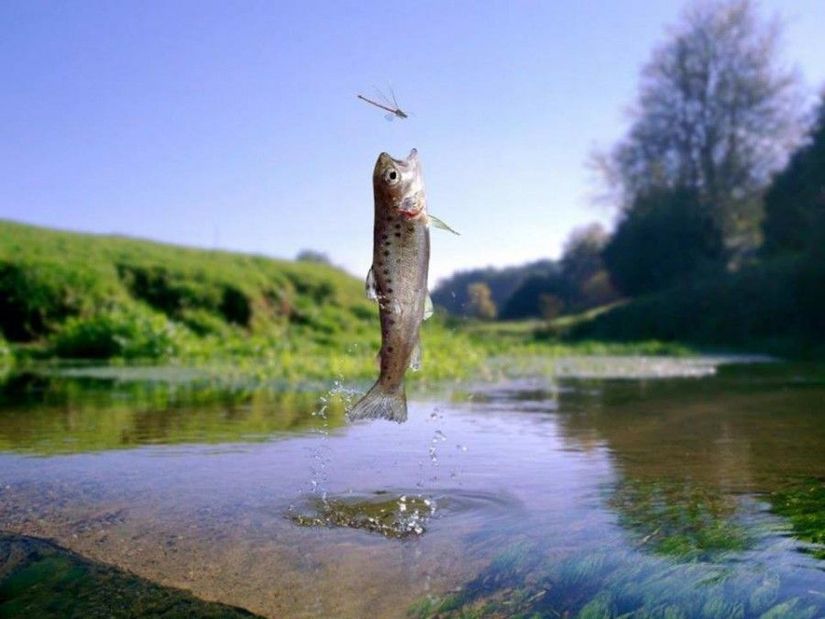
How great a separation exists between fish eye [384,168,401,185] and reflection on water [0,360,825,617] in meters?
1.32

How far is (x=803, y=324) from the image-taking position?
78.1 ft

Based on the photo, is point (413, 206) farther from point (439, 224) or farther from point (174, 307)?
point (174, 307)

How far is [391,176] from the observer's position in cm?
338

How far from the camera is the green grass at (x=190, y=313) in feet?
52.9

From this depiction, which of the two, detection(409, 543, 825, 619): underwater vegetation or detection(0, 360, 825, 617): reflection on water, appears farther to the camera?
detection(0, 360, 825, 617): reflection on water

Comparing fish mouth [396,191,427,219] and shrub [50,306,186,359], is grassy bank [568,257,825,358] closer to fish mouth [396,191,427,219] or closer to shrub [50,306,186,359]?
shrub [50,306,186,359]

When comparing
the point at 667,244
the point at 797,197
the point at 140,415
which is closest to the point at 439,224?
the point at 140,415

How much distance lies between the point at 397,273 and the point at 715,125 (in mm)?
34040

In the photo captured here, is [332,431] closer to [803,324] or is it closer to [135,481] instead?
[135,481]

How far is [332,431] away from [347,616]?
418cm

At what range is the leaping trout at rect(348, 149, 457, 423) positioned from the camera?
134 inches

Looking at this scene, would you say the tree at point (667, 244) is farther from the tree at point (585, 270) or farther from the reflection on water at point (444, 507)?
the reflection on water at point (444, 507)

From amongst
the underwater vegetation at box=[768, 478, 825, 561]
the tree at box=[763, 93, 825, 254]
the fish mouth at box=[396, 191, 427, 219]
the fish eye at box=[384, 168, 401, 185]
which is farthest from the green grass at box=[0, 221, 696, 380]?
the fish eye at box=[384, 168, 401, 185]

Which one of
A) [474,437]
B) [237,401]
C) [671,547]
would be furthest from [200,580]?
[237,401]
